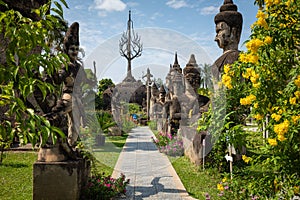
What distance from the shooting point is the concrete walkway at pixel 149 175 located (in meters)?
5.31

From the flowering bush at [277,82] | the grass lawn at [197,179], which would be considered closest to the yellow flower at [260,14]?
the flowering bush at [277,82]

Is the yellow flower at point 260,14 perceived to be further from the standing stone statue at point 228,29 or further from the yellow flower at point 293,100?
the standing stone statue at point 228,29

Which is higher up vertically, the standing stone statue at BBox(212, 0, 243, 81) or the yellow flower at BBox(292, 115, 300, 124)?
the standing stone statue at BBox(212, 0, 243, 81)

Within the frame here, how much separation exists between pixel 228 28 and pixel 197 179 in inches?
130

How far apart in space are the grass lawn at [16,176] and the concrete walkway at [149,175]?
1.93 meters

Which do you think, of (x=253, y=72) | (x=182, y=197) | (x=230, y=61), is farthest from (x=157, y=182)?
(x=253, y=72)

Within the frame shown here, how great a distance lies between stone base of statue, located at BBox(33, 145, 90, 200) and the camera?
13.5ft

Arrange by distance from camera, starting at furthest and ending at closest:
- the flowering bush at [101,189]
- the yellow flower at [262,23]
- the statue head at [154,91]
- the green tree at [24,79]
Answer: the statue head at [154,91] → the flowering bush at [101,189] → the yellow flower at [262,23] → the green tree at [24,79]

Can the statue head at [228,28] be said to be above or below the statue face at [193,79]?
above

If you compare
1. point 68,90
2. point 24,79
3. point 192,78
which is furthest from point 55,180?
point 192,78

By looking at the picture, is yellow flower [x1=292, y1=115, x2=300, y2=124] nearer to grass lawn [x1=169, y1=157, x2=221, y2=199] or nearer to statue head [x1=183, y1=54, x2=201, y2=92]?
grass lawn [x1=169, y1=157, x2=221, y2=199]

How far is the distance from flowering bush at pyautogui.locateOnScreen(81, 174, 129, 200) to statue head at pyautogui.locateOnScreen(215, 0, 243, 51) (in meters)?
3.47

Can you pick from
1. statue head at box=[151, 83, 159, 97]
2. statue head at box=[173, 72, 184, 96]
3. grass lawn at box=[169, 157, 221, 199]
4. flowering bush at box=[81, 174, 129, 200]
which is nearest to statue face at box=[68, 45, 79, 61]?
flowering bush at box=[81, 174, 129, 200]

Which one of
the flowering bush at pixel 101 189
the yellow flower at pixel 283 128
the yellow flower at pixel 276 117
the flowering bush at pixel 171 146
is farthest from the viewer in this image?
the flowering bush at pixel 171 146
